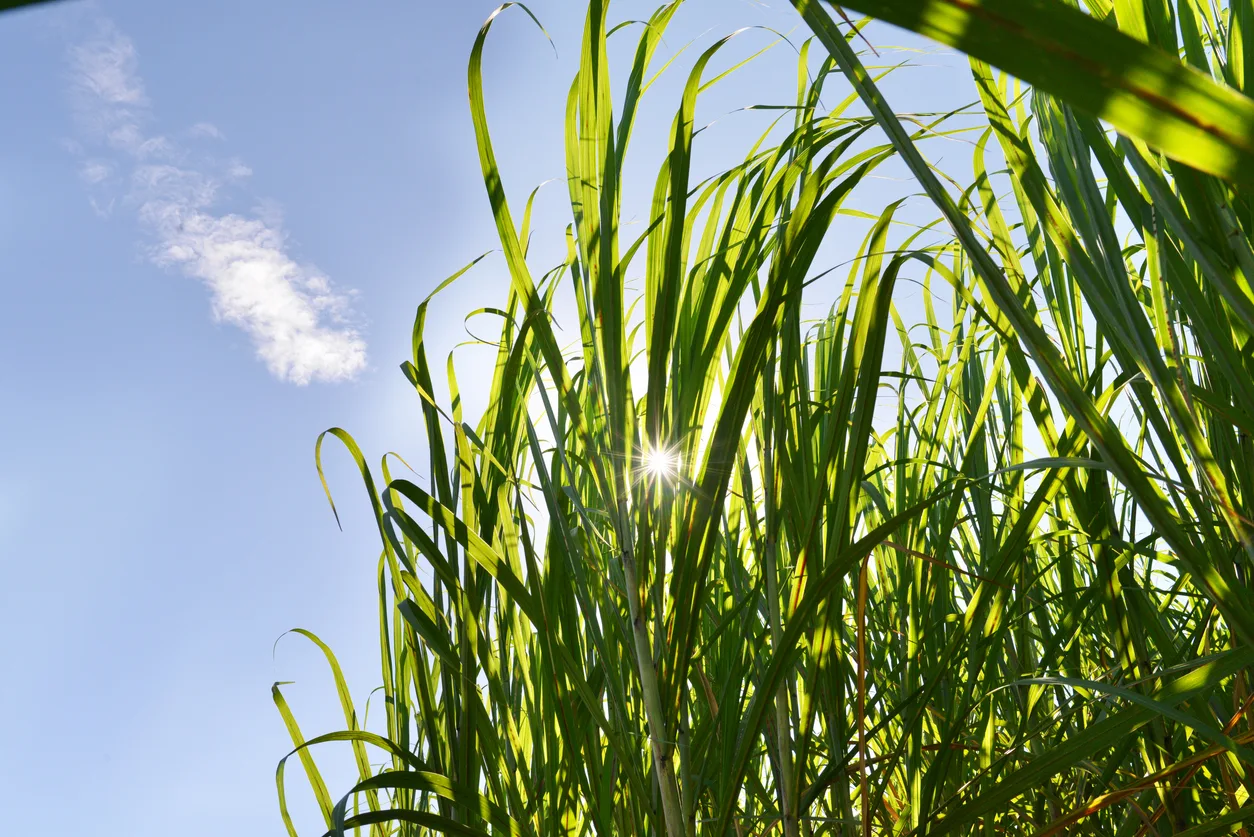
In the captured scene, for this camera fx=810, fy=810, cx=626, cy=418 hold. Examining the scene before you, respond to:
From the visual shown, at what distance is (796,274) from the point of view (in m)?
0.62

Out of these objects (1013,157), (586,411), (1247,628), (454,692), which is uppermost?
(586,411)

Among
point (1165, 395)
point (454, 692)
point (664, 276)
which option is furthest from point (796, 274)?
point (454, 692)

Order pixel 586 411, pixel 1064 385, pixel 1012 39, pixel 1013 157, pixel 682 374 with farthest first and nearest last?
1. pixel 586 411
2. pixel 682 374
3. pixel 1013 157
4. pixel 1064 385
5. pixel 1012 39

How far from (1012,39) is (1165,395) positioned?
0.95ft

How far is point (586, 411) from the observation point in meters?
0.91

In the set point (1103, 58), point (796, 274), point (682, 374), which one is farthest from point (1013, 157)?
point (1103, 58)

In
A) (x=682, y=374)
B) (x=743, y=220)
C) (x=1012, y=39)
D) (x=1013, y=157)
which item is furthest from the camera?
(x=743, y=220)

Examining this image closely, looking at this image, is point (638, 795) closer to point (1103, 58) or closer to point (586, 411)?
point (586, 411)

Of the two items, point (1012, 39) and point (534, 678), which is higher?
point (534, 678)

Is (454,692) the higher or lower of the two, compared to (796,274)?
lower

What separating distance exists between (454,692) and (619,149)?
50cm

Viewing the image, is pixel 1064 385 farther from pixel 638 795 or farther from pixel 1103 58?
pixel 638 795

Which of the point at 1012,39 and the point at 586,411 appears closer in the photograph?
the point at 1012,39

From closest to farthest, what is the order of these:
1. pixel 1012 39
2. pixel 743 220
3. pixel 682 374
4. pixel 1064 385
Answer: pixel 1012 39
pixel 1064 385
pixel 682 374
pixel 743 220
